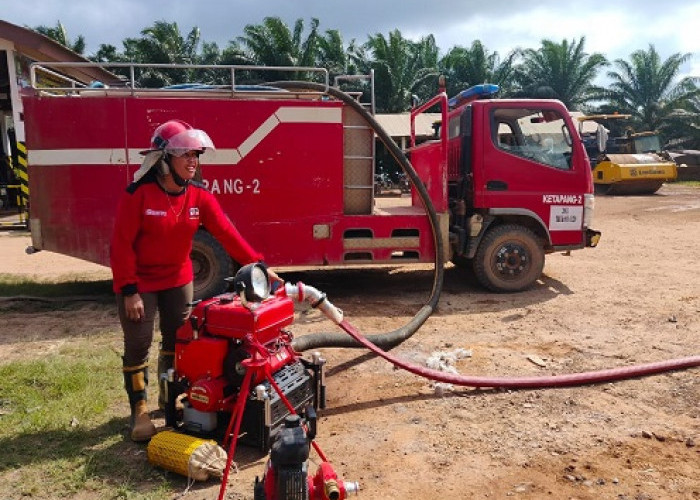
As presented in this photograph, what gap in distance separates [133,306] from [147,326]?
253 mm

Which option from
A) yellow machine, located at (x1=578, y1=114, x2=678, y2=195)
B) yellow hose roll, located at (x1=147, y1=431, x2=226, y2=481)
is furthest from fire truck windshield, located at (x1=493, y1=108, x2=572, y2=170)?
yellow machine, located at (x1=578, y1=114, x2=678, y2=195)

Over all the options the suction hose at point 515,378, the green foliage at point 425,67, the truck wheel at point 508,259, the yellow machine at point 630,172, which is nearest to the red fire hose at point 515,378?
the suction hose at point 515,378

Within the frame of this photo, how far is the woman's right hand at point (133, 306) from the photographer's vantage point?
3.46 m

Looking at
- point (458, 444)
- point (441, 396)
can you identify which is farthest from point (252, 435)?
point (441, 396)

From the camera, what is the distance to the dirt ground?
10.6 feet

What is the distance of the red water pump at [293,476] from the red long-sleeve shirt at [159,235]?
146cm

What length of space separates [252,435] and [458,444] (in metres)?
1.25

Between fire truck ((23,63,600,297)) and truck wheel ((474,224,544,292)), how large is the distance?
0.01 metres

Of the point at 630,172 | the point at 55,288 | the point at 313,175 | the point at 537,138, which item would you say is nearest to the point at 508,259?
the point at 537,138

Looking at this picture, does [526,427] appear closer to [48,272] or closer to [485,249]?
[485,249]

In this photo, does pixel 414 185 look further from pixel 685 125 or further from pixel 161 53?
pixel 685 125

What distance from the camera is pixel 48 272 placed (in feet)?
30.5

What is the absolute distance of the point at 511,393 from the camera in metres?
4.36

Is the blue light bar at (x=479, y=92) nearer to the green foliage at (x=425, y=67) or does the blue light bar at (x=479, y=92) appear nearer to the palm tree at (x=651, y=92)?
the green foliage at (x=425, y=67)
